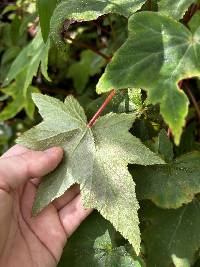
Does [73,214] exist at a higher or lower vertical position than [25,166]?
lower

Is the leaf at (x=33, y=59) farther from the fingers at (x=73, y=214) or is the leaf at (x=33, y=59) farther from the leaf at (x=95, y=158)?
the fingers at (x=73, y=214)

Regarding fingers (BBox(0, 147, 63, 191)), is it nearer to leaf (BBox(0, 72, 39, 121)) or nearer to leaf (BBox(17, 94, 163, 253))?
leaf (BBox(17, 94, 163, 253))

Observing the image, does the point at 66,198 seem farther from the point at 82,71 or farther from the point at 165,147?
the point at 82,71

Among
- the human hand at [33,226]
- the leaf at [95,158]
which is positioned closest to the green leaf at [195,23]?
the leaf at [95,158]

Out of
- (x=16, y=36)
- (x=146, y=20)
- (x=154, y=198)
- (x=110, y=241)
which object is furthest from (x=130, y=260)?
(x=16, y=36)

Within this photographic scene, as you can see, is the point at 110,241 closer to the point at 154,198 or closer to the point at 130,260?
the point at 130,260

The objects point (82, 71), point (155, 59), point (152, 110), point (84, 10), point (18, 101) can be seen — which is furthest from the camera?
point (82, 71)

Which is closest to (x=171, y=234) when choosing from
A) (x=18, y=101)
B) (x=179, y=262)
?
(x=179, y=262)
